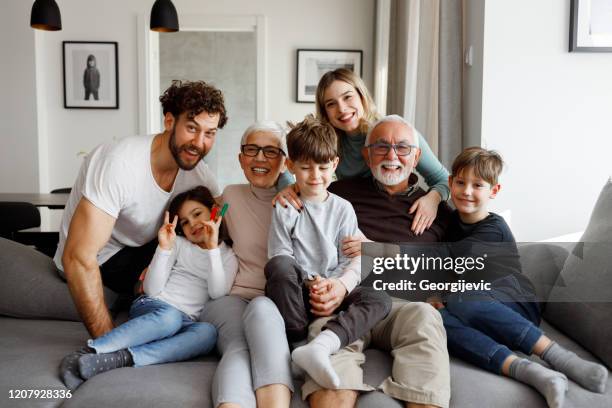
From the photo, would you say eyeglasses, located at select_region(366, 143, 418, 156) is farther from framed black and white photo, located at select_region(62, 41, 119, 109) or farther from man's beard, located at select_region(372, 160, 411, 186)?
framed black and white photo, located at select_region(62, 41, 119, 109)

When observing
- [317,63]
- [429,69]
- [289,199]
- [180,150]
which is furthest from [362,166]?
[317,63]

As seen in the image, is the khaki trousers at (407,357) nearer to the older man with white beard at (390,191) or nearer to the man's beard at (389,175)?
the older man with white beard at (390,191)

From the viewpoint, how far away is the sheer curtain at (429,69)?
9.76 feet

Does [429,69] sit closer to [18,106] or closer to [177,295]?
[177,295]

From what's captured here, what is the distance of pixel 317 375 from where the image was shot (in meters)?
1.43

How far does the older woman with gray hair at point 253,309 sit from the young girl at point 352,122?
311 mm

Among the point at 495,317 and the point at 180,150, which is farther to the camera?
the point at 180,150

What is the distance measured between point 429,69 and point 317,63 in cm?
238

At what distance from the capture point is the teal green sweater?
2221 millimetres

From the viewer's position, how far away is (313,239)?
1.89m

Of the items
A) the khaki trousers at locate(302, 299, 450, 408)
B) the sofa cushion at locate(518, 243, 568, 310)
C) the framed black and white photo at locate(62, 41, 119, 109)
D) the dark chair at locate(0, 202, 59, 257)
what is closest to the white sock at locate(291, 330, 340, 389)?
the khaki trousers at locate(302, 299, 450, 408)

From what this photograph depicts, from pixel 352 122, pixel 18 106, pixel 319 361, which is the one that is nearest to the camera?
pixel 319 361

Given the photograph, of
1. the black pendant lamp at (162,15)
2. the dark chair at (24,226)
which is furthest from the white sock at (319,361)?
the black pendant lamp at (162,15)

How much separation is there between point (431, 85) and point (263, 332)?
8.35 ft
